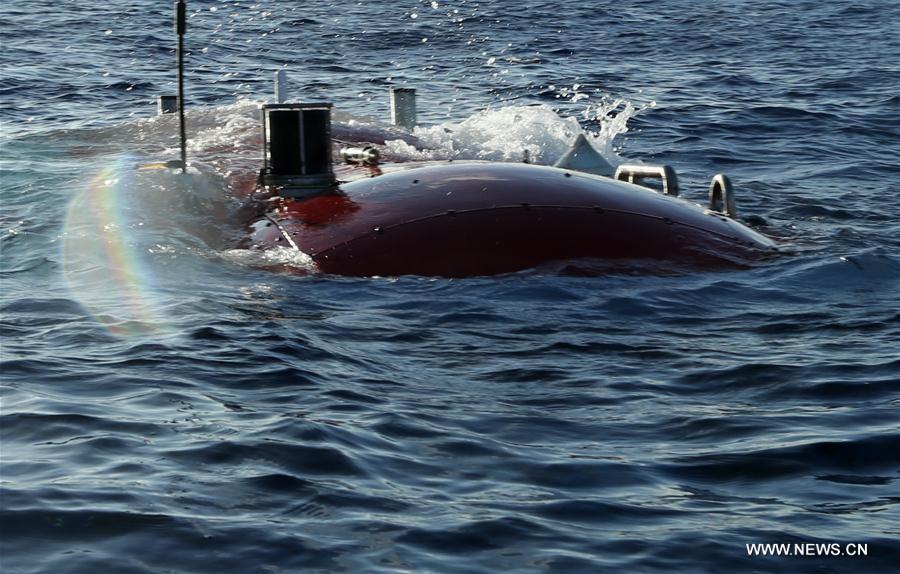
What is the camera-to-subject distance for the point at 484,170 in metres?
11.6

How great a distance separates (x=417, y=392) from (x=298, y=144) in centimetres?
462

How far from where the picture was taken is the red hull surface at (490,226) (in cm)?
1024

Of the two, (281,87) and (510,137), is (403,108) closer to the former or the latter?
(510,137)

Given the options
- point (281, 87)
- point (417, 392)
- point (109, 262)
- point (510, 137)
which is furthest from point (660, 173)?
point (510, 137)

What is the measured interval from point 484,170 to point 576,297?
2.32 meters

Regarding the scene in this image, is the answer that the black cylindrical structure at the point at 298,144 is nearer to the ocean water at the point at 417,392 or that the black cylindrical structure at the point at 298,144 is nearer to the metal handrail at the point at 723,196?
the ocean water at the point at 417,392

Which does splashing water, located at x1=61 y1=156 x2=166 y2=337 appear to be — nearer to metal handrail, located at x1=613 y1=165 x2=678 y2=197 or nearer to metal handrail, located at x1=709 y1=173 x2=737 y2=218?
metal handrail, located at x1=613 y1=165 x2=678 y2=197

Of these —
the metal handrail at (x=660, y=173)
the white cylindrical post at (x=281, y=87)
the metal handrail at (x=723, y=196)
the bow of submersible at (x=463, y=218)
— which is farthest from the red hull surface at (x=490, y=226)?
the white cylindrical post at (x=281, y=87)

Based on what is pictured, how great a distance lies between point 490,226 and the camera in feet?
34.2

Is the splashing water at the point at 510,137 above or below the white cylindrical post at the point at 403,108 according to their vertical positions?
below

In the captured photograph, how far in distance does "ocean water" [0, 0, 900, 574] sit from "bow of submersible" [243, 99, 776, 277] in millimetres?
266

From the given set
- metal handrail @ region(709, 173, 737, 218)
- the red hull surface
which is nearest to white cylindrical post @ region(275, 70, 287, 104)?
the red hull surface

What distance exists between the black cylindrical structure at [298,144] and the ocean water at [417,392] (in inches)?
27.2

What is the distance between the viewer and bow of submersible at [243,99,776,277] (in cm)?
1027
